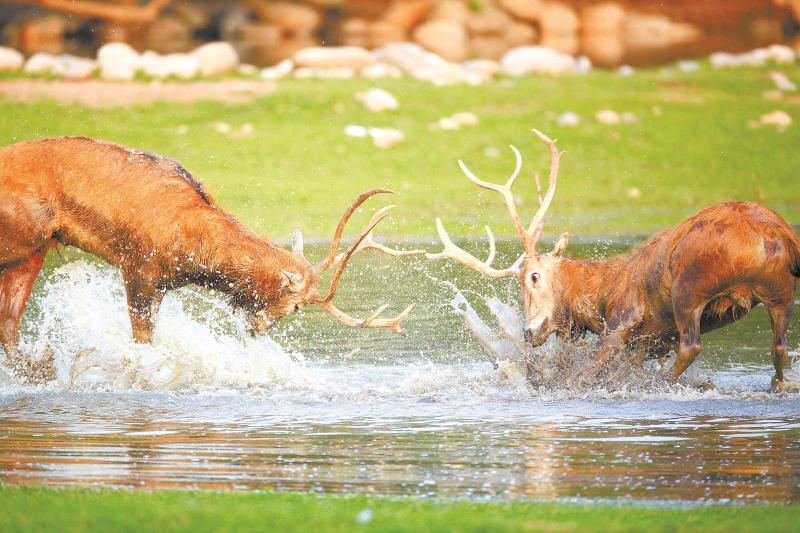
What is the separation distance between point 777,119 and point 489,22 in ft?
50.2

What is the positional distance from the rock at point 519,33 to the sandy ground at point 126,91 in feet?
42.0

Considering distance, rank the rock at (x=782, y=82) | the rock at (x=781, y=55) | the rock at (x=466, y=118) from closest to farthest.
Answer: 1. the rock at (x=466, y=118)
2. the rock at (x=782, y=82)
3. the rock at (x=781, y=55)

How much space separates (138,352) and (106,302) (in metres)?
1.02

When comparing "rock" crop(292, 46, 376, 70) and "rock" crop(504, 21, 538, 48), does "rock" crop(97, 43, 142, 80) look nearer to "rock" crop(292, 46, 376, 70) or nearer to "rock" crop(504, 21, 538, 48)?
"rock" crop(292, 46, 376, 70)

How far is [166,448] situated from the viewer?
28.8 feet

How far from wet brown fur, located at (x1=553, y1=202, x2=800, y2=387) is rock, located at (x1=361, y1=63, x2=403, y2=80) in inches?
676

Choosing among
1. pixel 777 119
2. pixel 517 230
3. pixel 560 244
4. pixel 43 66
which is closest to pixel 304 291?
pixel 517 230

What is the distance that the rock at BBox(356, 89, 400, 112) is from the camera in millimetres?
25922

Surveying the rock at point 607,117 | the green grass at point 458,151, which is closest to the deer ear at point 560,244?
the green grass at point 458,151

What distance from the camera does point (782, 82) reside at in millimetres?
28562

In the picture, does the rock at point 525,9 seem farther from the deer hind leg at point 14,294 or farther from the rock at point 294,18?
the deer hind leg at point 14,294

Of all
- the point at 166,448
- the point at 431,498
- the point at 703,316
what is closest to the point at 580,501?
the point at 431,498

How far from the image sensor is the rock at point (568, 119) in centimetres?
2531

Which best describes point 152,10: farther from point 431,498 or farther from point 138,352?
point 431,498
